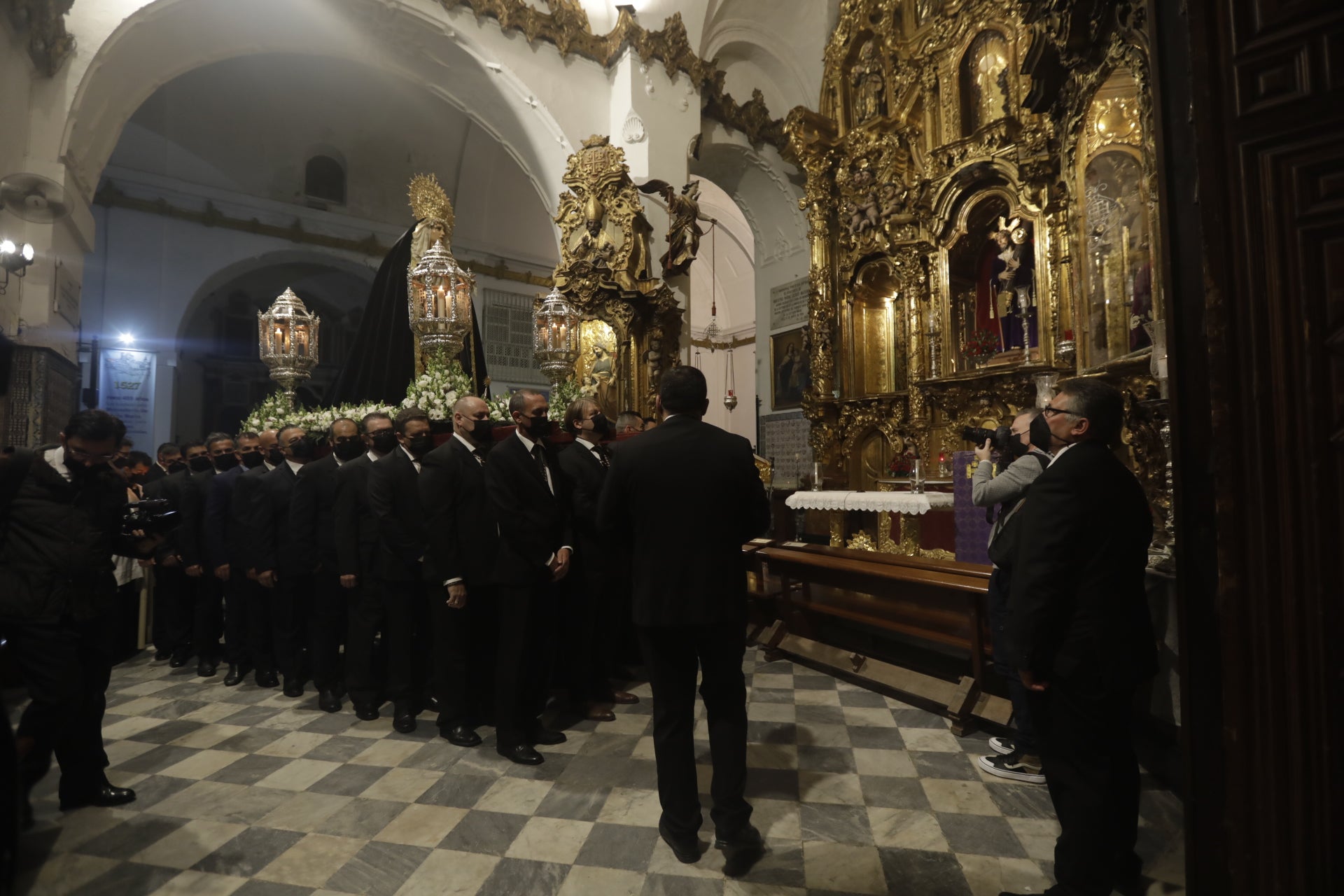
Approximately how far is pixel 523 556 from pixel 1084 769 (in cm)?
247

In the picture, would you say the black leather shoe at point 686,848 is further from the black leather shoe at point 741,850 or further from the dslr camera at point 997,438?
the dslr camera at point 997,438

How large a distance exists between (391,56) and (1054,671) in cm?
974

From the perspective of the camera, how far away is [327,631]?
439 centimetres

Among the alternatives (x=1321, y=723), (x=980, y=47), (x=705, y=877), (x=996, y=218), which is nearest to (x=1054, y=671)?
(x=1321, y=723)

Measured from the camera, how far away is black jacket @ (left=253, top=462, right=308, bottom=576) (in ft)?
14.9

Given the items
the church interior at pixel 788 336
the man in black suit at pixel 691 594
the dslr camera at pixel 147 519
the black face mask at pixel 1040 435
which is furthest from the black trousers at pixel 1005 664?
the dslr camera at pixel 147 519

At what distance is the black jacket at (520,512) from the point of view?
3.40 m

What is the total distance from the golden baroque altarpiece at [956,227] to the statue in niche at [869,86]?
0.07 feet

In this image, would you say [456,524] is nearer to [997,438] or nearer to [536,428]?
[536,428]

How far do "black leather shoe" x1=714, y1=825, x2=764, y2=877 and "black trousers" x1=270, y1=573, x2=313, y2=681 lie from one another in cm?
340

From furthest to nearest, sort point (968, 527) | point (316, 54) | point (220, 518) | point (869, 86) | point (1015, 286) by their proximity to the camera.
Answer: point (869, 86) < point (316, 54) < point (1015, 286) < point (968, 527) < point (220, 518)

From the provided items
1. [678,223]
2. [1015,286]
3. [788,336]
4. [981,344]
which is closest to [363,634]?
[678,223]

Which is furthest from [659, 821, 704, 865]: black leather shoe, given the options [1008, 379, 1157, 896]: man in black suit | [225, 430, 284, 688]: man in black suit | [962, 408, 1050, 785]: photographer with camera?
[225, 430, 284, 688]: man in black suit

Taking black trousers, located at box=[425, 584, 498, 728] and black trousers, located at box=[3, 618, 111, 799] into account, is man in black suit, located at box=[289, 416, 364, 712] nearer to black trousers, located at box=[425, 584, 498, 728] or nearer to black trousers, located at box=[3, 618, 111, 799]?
black trousers, located at box=[425, 584, 498, 728]
